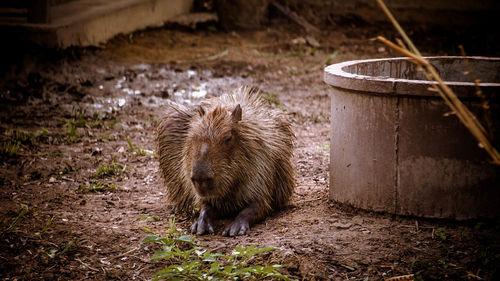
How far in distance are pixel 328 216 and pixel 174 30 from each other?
7655 millimetres

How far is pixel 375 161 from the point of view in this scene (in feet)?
12.7

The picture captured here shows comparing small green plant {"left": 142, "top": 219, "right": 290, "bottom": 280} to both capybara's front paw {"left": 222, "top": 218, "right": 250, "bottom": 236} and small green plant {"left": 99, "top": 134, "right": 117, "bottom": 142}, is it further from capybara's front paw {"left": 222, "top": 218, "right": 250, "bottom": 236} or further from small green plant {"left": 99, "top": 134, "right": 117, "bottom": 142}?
small green plant {"left": 99, "top": 134, "right": 117, "bottom": 142}

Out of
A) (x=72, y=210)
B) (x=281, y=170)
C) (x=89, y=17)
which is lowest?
(x=72, y=210)

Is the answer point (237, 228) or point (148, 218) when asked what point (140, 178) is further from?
point (237, 228)

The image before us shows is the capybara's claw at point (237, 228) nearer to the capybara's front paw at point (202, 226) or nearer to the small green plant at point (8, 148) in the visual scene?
the capybara's front paw at point (202, 226)

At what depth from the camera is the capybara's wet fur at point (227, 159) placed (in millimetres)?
3893

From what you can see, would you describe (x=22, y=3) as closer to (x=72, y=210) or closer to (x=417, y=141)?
(x=72, y=210)

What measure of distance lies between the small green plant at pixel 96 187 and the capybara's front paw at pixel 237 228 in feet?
4.35

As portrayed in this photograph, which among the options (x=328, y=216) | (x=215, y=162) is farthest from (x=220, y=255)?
(x=328, y=216)

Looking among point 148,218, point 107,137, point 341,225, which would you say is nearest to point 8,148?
point 107,137

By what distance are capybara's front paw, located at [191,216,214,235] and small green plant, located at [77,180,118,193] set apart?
1.11 metres

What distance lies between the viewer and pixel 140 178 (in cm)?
516

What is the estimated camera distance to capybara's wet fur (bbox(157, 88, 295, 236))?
12.8 feet

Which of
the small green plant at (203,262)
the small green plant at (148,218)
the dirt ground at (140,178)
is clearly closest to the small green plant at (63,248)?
the dirt ground at (140,178)
